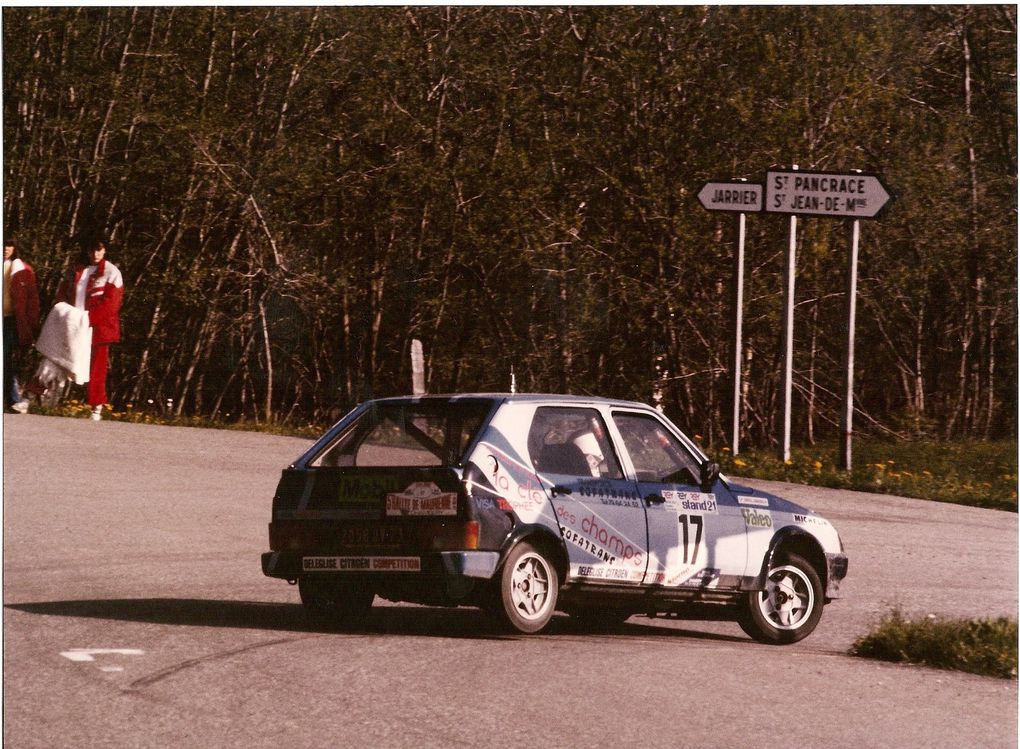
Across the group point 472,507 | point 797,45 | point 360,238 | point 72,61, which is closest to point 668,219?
point 797,45

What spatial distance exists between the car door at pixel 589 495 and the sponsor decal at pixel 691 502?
26cm

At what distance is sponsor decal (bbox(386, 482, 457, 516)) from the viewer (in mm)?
8812

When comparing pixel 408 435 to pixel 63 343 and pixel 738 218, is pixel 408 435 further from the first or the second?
pixel 738 218

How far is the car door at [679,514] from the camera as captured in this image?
381 inches

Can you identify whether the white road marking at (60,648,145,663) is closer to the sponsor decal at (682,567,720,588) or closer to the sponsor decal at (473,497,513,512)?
the sponsor decal at (473,497,513,512)

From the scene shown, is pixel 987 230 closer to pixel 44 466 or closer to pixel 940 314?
pixel 940 314

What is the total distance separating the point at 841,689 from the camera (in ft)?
27.1

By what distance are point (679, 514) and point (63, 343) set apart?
→ 843cm

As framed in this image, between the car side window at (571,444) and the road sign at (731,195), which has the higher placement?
the road sign at (731,195)

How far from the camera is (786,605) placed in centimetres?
1037

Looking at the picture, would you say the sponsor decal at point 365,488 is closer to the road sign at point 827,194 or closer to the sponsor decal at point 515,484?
the sponsor decal at point 515,484

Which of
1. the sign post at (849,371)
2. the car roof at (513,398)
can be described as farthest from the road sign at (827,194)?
the car roof at (513,398)

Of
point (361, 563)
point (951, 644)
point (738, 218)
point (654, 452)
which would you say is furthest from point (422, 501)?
point (738, 218)

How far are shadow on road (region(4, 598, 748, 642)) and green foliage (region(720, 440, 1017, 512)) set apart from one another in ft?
22.8
